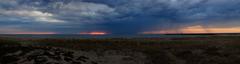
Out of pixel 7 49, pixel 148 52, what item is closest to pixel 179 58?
pixel 148 52

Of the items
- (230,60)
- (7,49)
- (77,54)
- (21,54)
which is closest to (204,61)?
(230,60)

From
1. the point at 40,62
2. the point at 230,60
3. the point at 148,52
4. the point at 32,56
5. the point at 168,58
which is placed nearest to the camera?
the point at 40,62

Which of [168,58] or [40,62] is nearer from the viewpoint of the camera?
[40,62]

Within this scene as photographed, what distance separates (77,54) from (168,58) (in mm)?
9908

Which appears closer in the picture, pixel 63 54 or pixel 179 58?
pixel 63 54

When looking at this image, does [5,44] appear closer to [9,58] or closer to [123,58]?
[9,58]

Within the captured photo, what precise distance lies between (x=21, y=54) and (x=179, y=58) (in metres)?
16.7

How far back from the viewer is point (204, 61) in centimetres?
2362

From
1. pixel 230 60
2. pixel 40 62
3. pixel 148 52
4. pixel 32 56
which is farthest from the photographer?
pixel 148 52

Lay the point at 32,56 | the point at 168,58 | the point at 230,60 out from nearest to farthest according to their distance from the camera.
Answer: the point at 32,56 < the point at 230,60 < the point at 168,58

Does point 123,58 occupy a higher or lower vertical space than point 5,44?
lower

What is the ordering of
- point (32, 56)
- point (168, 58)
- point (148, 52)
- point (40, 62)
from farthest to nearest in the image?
point (148, 52) → point (168, 58) → point (32, 56) → point (40, 62)

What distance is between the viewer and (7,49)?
78.6 ft

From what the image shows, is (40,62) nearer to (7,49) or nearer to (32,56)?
(32,56)
